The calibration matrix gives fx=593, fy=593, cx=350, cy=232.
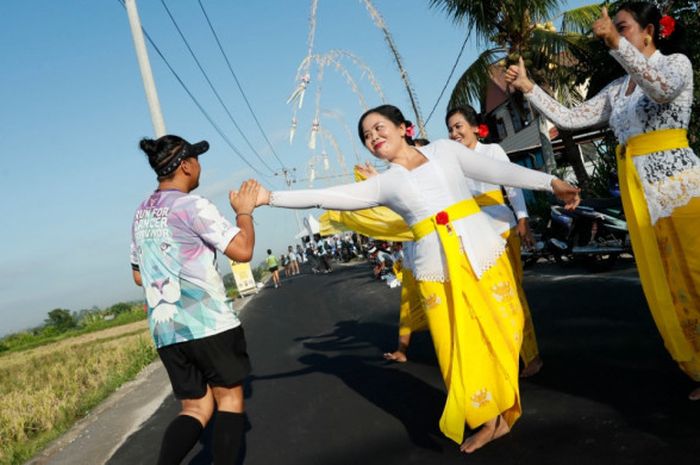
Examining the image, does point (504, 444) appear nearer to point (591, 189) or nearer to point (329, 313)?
point (329, 313)

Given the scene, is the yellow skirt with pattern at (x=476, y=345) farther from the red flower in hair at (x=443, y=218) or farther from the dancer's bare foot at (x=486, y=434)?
the red flower in hair at (x=443, y=218)

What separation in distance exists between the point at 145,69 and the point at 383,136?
27.6 ft

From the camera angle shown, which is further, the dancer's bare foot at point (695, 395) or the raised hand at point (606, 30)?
the dancer's bare foot at point (695, 395)

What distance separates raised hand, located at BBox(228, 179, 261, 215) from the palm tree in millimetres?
11196

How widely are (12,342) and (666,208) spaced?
172 ft

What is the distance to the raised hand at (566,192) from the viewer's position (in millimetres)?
3180

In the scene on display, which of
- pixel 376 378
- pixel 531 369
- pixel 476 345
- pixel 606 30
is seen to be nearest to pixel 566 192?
pixel 606 30

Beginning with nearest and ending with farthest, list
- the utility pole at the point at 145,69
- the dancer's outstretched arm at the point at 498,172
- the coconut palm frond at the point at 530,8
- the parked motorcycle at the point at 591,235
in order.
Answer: the dancer's outstretched arm at the point at 498,172, the parked motorcycle at the point at 591,235, the utility pole at the point at 145,69, the coconut palm frond at the point at 530,8

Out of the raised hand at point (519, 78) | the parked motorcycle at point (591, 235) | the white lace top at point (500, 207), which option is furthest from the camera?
the parked motorcycle at point (591, 235)

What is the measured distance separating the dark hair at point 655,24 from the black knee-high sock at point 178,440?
10.1 feet

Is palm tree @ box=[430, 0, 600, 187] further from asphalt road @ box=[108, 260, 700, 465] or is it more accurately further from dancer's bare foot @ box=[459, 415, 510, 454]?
dancer's bare foot @ box=[459, 415, 510, 454]

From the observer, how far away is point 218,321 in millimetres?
2939

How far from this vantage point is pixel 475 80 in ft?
48.5

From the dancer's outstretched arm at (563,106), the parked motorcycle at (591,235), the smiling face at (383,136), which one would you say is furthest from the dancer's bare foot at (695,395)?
the parked motorcycle at (591,235)
